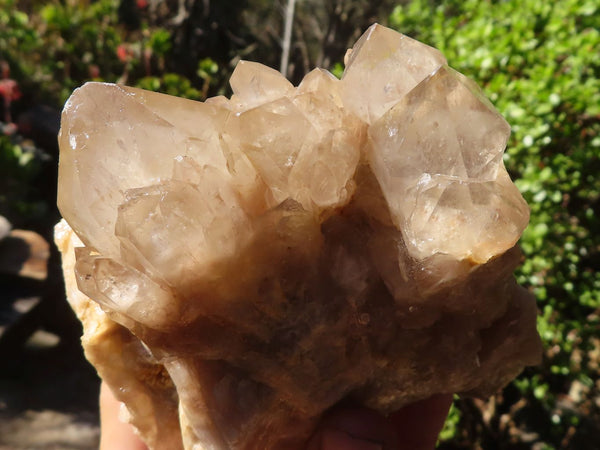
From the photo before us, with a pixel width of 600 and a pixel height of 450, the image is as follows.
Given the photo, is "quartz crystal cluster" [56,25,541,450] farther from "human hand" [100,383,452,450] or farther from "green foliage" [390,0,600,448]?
"green foliage" [390,0,600,448]

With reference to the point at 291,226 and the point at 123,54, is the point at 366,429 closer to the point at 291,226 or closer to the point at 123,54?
the point at 291,226

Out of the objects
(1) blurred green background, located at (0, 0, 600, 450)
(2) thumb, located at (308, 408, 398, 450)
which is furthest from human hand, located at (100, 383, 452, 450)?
(1) blurred green background, located at (0, 0, 600, 450)

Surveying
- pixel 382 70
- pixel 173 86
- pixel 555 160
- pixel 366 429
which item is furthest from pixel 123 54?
pixel 366 429

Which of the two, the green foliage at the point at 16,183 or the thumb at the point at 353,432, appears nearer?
the thumb at the point at 353,432

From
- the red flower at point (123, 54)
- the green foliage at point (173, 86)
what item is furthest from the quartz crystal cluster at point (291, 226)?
the red flower at point (123, 54)

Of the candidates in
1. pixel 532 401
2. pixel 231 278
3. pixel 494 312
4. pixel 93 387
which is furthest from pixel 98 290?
pixel 93 387

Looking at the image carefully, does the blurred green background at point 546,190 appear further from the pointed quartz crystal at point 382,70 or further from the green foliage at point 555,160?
the pointed quartz crystal at point 382,70

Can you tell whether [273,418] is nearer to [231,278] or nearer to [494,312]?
[231,278]
